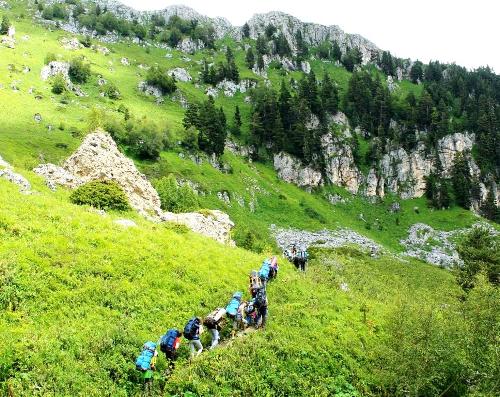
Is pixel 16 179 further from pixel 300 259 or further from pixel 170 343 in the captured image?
pixel 300 259

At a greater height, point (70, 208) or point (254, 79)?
point (254, 79)

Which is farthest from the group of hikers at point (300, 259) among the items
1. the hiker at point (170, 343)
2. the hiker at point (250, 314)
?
the hiker at point (170, 343)

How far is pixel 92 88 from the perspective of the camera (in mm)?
125750

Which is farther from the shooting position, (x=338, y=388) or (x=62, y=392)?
(x=338, y=388)

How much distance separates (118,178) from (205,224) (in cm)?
1087

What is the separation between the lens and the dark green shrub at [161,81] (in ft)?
460

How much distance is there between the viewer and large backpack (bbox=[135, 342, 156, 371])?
16.8 m

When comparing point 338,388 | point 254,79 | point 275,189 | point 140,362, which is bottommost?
point 275,189

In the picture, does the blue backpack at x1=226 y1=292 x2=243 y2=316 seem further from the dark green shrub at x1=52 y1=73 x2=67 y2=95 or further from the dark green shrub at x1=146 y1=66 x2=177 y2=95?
the dark green shrub at x1=146 y1=66 x2=177 y2=95

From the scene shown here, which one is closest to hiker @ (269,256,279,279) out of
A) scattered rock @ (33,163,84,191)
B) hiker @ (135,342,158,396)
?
hiker @ (135,342,158,396)

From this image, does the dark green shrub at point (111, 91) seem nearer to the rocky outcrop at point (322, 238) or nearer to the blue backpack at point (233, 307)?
the rocky outcrop at point (322, 238)

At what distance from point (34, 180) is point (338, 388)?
1288 inches

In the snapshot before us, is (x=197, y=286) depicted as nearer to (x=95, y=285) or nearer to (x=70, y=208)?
(x=95, y=285)

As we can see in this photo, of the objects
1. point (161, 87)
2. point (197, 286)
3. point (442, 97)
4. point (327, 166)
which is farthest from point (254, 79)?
point (197, 286)
